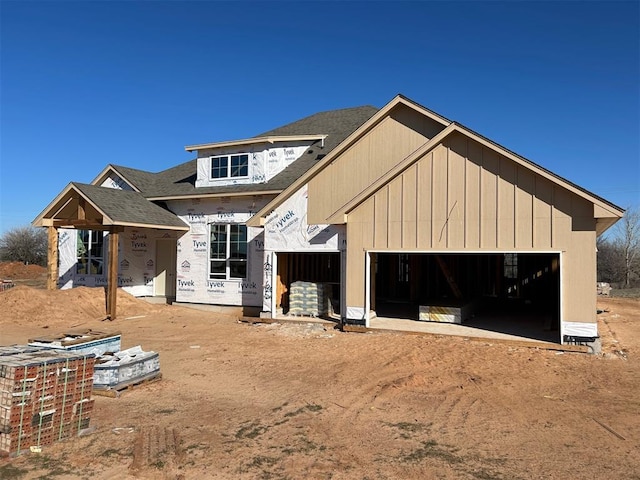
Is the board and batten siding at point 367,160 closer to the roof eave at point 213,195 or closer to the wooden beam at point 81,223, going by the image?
the roof eave at point 213,195

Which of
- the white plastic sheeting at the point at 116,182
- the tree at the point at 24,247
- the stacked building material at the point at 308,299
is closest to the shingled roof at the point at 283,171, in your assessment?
the white plastic sheeting at the point at 116,182

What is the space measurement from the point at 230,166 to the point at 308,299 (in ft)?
21.9

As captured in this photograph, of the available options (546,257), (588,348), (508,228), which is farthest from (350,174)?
(546,257)

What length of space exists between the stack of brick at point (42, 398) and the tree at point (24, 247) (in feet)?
180

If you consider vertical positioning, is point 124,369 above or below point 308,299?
below

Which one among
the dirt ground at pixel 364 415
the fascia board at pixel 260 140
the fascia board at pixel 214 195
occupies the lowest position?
the dirt ground at pixel 364 415

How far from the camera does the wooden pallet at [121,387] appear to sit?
745 cm

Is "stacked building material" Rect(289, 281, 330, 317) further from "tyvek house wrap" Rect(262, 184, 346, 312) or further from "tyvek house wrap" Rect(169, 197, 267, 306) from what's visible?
"tyvek house wrap" Rect(169, 197, 267, 306)

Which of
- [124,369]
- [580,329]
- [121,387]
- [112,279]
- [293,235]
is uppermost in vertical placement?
[293,235]

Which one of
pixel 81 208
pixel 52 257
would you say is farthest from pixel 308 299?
pixel 52 257

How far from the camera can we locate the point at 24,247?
175 ft

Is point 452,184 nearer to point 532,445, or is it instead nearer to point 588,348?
point 588,348

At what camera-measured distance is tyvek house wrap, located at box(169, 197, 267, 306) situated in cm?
1741

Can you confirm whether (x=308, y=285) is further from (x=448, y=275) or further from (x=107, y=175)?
(x=107, y=175)
